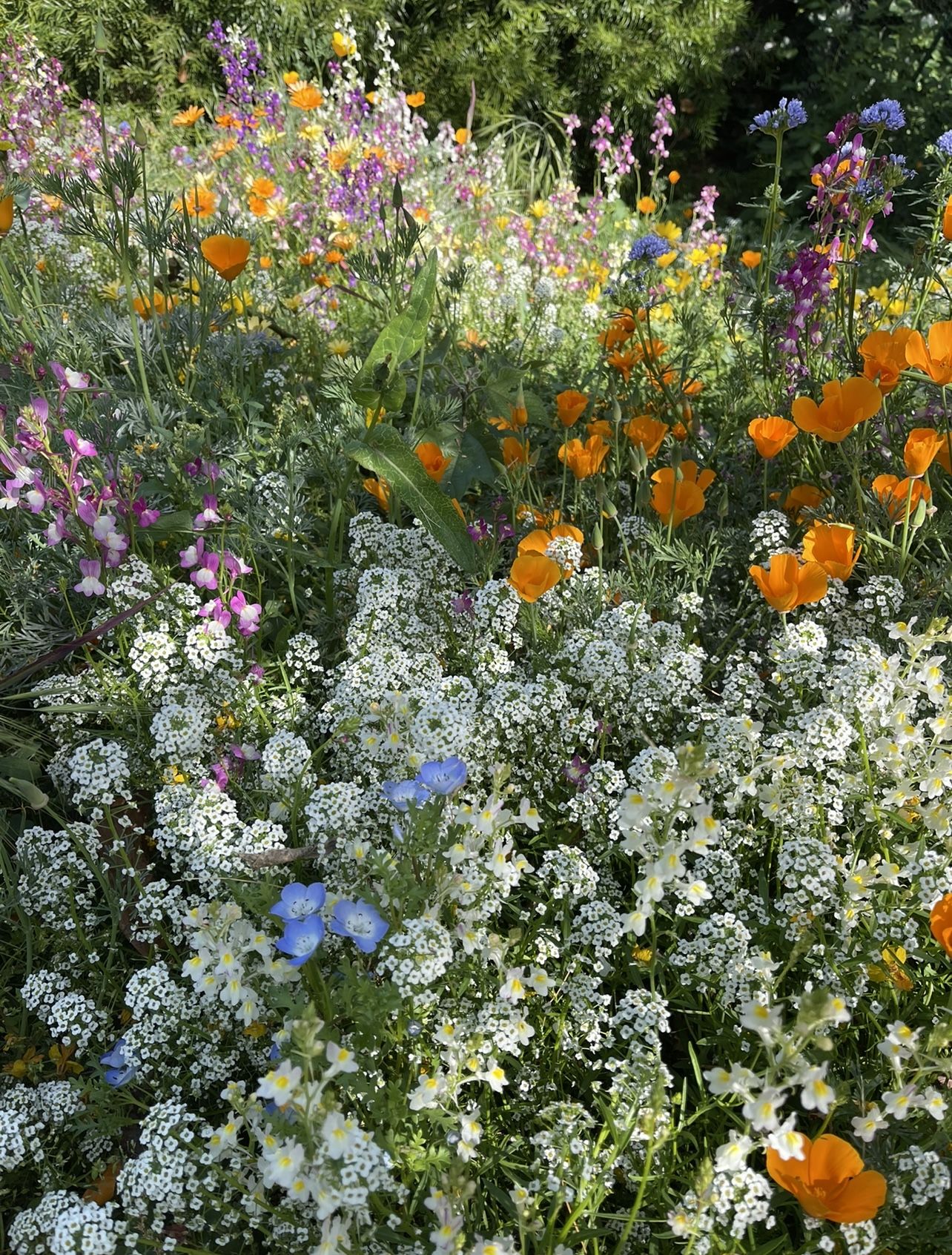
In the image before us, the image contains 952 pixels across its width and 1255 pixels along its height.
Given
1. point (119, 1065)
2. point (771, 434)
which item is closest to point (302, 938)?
point (119, 1065)

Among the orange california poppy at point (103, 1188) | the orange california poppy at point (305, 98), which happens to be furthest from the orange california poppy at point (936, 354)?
the orange california poppy at point (305, 98)

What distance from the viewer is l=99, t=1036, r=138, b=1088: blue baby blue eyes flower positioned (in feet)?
4.46

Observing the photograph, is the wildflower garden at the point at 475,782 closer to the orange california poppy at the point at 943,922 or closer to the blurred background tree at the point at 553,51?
the orange california poppy at the point at 943,922

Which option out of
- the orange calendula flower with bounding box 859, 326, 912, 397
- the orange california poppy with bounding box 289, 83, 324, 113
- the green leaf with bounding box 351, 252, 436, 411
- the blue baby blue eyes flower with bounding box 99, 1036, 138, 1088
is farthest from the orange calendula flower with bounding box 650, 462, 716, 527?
the orange california poppy with bounding box 289, 83, 324, 113

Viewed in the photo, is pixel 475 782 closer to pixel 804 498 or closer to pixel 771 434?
pixel 771 434

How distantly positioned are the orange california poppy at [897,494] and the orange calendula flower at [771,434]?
20 cm

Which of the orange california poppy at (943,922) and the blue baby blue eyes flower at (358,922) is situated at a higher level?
the orange california poppy at (943,922)

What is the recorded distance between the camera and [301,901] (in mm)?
1265

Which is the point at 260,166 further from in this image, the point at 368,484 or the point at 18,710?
the point at 18,710

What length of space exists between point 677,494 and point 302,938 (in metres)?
1.16

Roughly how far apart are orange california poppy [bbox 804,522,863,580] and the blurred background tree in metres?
4.84

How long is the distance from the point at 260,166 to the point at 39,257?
4.63 feet

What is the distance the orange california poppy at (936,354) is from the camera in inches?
66.3

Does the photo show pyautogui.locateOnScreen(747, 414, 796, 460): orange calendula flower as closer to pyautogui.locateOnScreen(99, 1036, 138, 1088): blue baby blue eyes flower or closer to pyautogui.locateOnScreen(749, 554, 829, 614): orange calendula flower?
pyautogui.locateOnScreen(749, 554, 829, 614): orange calendula flower
